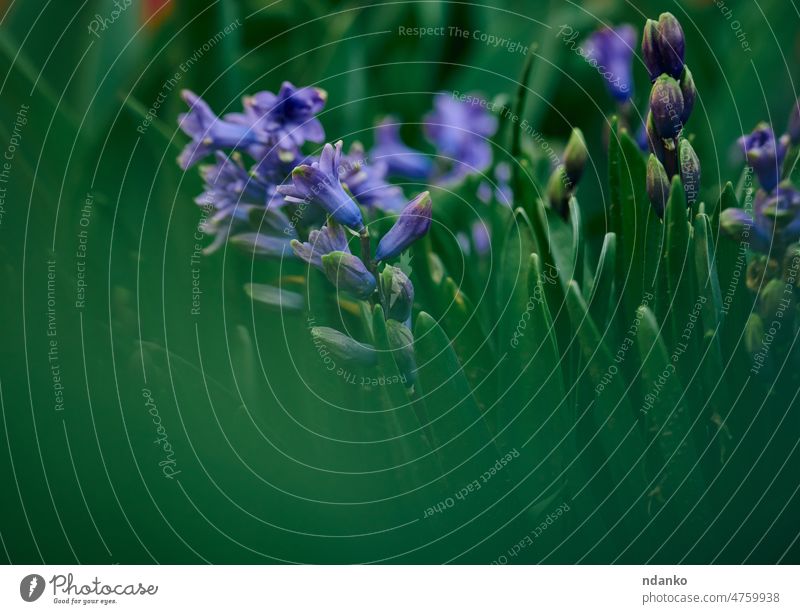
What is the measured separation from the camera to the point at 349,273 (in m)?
0.68

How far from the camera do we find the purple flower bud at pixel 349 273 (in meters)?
0.68

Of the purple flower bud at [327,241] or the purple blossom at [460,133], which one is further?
the purple blossom at [460,133]

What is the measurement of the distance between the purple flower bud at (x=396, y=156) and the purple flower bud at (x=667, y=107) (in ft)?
0.72

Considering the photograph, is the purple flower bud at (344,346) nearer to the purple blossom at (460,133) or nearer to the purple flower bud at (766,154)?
the purple blossom at (460,133)

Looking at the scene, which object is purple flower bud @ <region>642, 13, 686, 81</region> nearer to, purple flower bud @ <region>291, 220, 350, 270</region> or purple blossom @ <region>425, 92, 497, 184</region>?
purple blossom @ <region>425, 92, 497, 184</region>

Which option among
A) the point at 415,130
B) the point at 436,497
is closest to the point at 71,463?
the point at 436,497

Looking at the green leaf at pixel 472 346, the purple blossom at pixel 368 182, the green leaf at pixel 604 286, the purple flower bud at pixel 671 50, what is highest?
the purple flower bud at pixel 671 50

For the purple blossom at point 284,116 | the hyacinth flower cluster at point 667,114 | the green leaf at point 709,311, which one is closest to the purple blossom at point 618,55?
the hyacinth flower cluster at point 667,114

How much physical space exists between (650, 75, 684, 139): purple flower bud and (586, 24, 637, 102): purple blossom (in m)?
0.10
